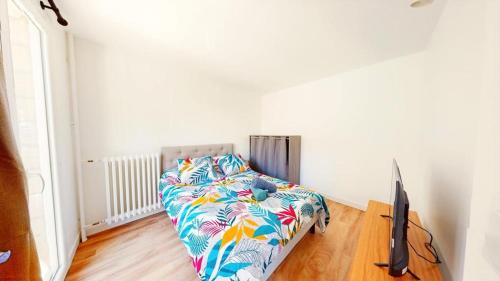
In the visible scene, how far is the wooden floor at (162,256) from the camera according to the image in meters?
1.42

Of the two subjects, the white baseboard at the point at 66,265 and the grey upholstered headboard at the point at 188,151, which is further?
the grey upholstered headboard at the point at 188,151

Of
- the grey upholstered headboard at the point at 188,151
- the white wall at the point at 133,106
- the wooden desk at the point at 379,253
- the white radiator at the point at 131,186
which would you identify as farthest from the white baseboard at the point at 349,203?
the white radiator at the point at 131,186

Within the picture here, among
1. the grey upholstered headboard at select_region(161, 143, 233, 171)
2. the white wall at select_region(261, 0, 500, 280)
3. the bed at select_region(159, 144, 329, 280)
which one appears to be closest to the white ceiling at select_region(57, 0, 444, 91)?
the white wall at select_region(261, 0, 500, 280)

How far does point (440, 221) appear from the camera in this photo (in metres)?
1.07

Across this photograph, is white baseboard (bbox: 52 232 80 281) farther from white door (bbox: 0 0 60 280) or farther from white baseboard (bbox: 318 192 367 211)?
white baseboard (bbox: 318 192 367 211)

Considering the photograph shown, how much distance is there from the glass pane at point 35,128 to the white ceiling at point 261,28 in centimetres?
40

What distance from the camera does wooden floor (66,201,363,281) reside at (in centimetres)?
142

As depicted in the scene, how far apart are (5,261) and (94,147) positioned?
5.95ft

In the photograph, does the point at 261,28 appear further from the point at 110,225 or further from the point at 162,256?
the point at 110,225

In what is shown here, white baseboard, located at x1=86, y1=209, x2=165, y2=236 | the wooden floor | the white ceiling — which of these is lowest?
the wooden floor

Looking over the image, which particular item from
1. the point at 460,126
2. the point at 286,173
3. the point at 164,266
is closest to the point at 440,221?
the point at 460,126

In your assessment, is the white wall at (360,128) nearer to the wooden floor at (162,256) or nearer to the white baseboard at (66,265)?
the wooden floor at (162,256)

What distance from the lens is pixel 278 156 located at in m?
3.11

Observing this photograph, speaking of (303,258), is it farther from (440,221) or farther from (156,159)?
(156,159)
